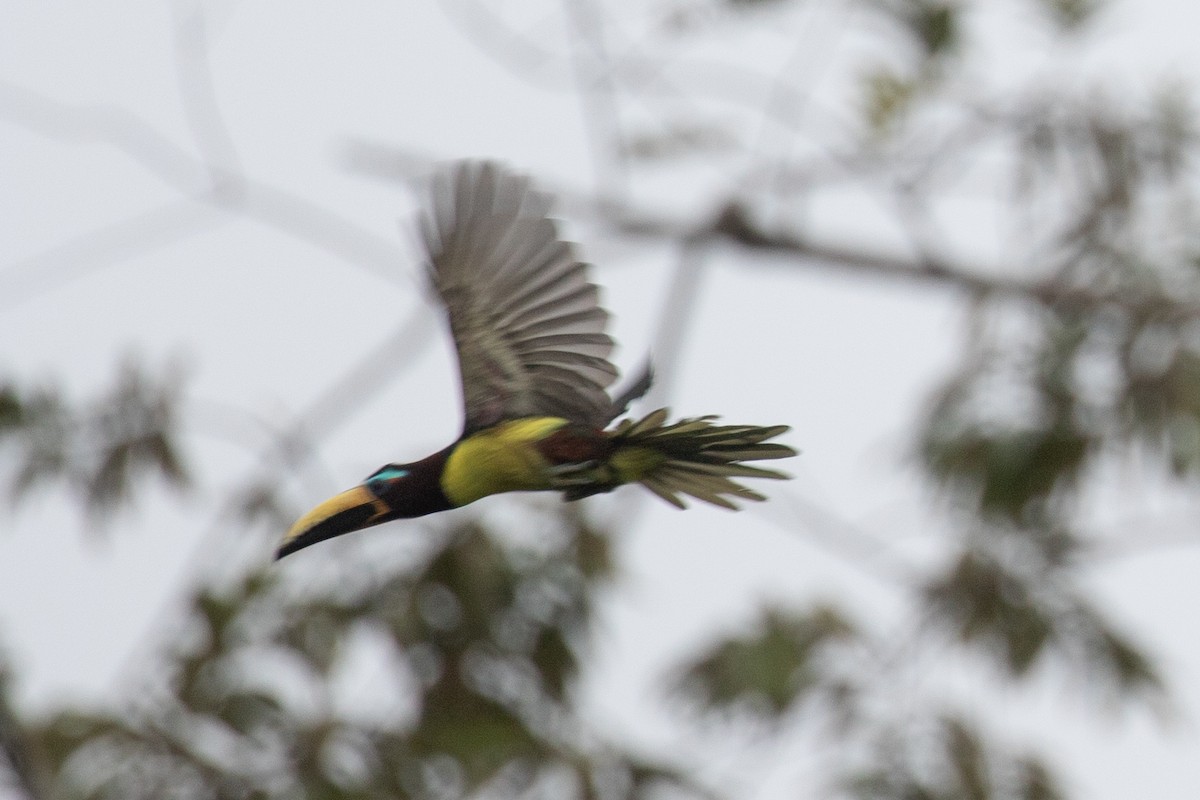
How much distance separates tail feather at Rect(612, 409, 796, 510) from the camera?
1.30 metres

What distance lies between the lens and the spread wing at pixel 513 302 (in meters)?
1.44

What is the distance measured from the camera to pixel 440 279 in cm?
149

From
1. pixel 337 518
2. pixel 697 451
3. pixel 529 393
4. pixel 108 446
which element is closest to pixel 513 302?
pixel 529 393

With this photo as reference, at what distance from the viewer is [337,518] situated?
121 cm

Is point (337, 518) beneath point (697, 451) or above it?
beneath

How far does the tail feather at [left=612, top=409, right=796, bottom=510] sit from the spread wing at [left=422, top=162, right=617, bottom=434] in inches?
3.2

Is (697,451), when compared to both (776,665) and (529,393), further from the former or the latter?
(776,665)

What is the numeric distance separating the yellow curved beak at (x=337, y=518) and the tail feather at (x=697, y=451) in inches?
8.5

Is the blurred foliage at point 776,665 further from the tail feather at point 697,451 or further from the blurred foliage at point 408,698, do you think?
Result: the tail feather at point 697,451

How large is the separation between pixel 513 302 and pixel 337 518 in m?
0.36

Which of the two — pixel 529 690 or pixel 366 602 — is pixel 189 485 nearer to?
pixel 366 602

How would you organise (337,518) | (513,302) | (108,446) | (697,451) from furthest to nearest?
(108,446)
(513,302)
(697,451)
(337,518)

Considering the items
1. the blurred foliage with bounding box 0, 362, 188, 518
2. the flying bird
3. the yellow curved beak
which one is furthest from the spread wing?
the blurred foliage with bounding box 0, 362, 188, 518

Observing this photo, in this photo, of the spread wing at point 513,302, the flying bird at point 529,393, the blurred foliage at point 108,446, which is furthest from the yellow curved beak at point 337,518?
the blurred foliage at point 108,446
